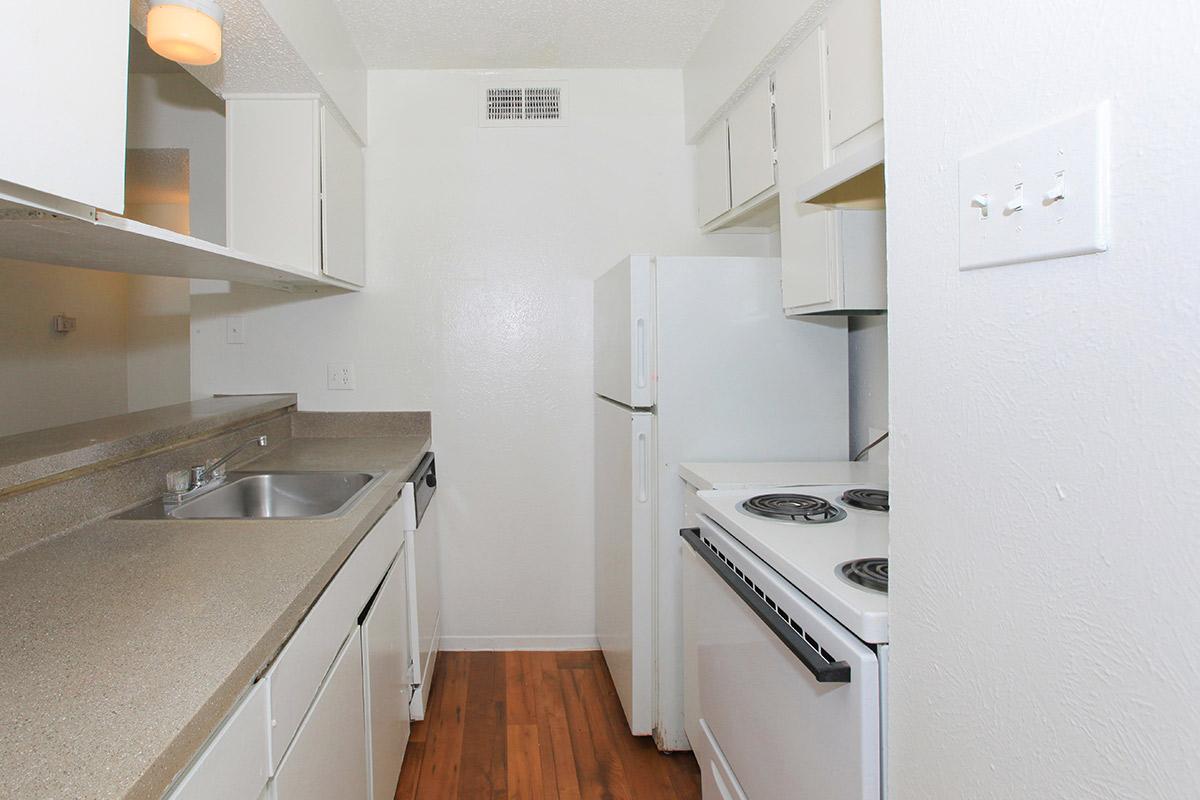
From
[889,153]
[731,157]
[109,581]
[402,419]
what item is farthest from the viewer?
[402,419]

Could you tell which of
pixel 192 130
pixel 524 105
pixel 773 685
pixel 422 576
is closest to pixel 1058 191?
pixel 773 685

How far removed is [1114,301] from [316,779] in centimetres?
129

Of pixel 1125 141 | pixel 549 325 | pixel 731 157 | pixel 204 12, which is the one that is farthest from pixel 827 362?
pixel 204 12

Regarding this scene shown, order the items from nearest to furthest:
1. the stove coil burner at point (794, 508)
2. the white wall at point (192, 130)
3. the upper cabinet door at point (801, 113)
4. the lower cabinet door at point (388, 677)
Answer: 1. the stove coil burner at point (794, 508)
2. the lower cabinet door at point (388, 677)
3. the upper cabinet door at point (801, 113)
4. the white wall at point (192, 130)

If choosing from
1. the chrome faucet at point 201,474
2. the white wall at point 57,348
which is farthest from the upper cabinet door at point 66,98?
the white wall at point 57,348

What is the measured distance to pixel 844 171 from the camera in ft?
3.98

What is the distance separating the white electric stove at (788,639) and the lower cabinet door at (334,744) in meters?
0.78

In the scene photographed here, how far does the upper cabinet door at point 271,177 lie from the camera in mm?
2193

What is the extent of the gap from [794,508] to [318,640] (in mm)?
1024

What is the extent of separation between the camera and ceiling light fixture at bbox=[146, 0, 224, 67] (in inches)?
56.1

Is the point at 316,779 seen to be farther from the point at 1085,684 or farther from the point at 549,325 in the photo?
the point at 549,325

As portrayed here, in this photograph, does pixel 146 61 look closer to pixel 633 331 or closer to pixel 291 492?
pixel 291 492

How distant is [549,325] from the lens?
2.92 m

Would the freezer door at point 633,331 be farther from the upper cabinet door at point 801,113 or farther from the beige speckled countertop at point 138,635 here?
the beige speckled countertop at point 138,635
